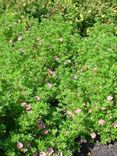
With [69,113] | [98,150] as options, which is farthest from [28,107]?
[98,150]

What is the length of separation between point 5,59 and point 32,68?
0.40 metres

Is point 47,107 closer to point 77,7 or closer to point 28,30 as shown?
point 28,30

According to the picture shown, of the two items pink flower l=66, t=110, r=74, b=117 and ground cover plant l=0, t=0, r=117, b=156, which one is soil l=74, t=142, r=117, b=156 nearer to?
ground cover plant l=0, t=0, r=117, b=156

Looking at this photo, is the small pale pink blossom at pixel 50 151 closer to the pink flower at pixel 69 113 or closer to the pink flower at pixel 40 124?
the pink flower at pixel 40 124

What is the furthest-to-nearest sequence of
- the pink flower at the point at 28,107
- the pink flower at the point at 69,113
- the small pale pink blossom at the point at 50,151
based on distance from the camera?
the pink flower at the point at 69,113 < the pink flower at the point at 28,107 < the small pale pink blossom at the point at 50,151

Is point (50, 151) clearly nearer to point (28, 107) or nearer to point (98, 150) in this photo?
point (28, 107)

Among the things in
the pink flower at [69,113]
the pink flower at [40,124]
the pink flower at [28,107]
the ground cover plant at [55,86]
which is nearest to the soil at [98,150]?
the ground cover plant at [55,86]

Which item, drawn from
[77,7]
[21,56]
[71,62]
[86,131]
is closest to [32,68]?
[21,56]

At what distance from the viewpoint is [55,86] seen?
219 inches

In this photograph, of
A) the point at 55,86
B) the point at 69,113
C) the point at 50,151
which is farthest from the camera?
the point at 55,86

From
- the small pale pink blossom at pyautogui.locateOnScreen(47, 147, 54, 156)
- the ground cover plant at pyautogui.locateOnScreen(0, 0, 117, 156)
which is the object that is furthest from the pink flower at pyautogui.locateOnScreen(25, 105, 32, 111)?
the small pale pink blossom at pyautogui.locateOnScreen(47, 147, 54, 156)

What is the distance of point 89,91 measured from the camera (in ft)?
17.8

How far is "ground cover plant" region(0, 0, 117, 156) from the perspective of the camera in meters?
4.86

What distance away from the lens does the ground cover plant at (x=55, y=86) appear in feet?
15.9
